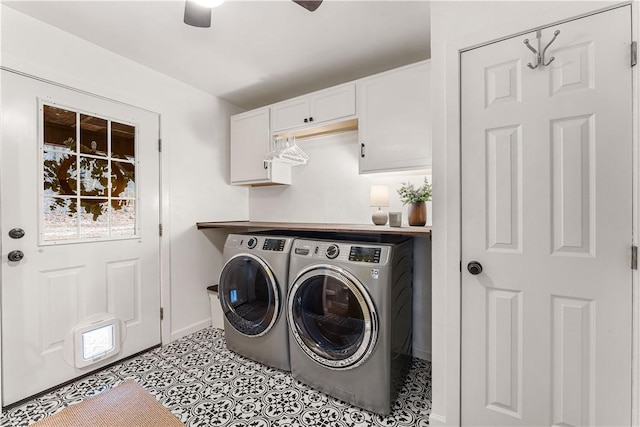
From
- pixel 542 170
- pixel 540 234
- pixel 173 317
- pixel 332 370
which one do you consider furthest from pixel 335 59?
pixel 173 317

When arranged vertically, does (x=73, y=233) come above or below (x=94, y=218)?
below

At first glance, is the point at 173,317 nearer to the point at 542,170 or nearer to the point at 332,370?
the point at 332,370

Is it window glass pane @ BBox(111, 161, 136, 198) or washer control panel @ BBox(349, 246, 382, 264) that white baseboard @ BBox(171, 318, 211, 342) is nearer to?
window glass pane @ BBox(111, 161, 136, 198)

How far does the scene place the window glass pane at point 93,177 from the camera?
2041mm

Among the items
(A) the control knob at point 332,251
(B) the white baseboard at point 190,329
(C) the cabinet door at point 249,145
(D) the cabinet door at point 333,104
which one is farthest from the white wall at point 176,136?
(A) the control knob at point 332,251

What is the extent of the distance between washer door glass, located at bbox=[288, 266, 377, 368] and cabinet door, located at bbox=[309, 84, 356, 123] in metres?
1.25

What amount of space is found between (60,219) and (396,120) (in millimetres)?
2413

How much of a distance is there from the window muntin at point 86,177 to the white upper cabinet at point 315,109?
1214 mm

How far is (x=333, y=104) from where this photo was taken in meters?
2.33

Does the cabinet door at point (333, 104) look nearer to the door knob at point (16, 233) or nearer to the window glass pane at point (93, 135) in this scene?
the window glass pane at point (93, 135)

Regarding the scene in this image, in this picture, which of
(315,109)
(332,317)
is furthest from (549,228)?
(315,109)

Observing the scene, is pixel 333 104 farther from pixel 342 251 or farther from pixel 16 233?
pixel 16 233

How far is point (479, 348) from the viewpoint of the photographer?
1435mm

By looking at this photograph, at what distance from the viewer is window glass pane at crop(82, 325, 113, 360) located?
6.62 ft
